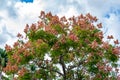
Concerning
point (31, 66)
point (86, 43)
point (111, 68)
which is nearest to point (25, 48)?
point (31, 66)

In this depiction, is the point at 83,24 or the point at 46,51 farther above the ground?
the point at 83,24

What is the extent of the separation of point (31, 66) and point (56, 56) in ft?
4.05

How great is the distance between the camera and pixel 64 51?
64.1 ft

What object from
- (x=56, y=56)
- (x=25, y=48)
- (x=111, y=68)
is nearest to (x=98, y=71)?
(x=111, y=68)

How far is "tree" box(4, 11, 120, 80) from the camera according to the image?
1936 centimetres

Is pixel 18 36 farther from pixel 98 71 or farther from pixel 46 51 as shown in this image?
Answer: pixel 98 71

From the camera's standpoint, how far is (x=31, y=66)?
786 inches

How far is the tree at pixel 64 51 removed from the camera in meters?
19.4

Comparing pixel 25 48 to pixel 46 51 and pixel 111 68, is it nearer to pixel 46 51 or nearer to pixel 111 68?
pixel 46 51

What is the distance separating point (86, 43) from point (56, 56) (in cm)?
145

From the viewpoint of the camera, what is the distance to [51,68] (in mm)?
20594

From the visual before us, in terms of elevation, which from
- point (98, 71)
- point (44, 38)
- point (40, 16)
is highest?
point (40, 16)

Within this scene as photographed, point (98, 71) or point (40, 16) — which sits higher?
point (40, 16)

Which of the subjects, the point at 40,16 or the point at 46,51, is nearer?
the point at 46,51
